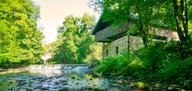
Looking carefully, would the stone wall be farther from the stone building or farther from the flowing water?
the flowing water

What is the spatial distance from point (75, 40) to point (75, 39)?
231 mm

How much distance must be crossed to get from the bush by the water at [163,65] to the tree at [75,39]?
44.6 meters

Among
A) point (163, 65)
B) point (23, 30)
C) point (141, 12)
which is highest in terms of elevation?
point (23, 30)

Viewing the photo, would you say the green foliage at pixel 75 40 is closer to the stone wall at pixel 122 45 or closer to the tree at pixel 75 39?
the tree at pixel 75 39

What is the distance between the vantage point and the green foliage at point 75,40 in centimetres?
6194

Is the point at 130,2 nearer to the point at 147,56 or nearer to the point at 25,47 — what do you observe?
the point at 147,56

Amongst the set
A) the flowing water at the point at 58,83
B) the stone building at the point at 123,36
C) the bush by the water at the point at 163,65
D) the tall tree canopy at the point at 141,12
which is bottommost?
the flowing water at the point at 58,83

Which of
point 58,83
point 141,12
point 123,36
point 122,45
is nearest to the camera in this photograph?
point 58,83

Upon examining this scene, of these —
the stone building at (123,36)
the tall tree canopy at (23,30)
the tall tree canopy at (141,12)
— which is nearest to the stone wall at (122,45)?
the stone building at (123,36)

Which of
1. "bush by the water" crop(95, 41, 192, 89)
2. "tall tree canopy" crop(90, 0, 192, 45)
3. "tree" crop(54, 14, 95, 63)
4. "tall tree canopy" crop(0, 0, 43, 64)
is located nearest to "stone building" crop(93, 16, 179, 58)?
"tall tree canopy" crop(90, 0, 192, 45)

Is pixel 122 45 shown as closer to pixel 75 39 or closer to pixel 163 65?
pixel 163 65

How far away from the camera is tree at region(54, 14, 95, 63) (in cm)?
6191

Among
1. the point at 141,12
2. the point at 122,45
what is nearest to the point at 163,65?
the point at 141,12

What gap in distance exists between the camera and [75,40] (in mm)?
66062
